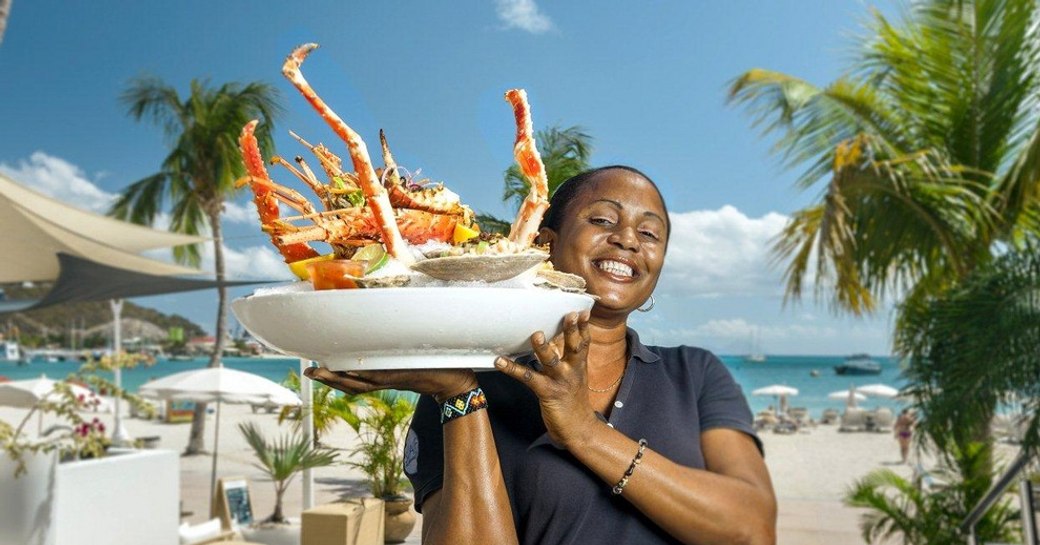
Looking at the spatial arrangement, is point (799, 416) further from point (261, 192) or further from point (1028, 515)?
point (261, 192)

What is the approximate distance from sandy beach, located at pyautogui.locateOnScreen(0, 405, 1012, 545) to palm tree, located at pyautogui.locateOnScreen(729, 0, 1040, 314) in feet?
10.3

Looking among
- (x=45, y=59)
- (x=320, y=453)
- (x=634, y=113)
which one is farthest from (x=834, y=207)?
(x=45, y=59)

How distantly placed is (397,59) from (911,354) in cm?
528

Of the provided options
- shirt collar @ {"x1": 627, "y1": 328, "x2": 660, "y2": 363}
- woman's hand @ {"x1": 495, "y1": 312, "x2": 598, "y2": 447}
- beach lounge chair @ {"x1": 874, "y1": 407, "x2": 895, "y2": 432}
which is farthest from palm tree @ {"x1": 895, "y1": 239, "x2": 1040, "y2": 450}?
beach lounge chair @ {"x1": 874, "y1": 407, "x2": 895, "y2": 432}

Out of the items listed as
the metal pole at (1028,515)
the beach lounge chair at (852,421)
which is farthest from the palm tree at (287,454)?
the beach lounge chair at (852,421)

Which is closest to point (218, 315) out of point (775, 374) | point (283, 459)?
point (283, 459)

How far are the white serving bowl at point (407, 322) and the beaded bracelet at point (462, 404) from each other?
15 cm

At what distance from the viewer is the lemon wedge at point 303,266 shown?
0.98m

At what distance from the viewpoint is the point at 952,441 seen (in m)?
6.98

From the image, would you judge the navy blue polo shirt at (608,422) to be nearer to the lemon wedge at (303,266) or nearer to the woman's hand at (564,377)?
the woman's hand at (564,377)

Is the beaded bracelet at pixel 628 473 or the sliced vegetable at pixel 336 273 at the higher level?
the sliced vegetable at pixel 336 273

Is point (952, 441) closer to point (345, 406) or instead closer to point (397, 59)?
point (345, 406)

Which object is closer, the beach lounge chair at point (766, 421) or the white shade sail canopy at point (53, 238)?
the white shade sail canopy at point (53, 238)

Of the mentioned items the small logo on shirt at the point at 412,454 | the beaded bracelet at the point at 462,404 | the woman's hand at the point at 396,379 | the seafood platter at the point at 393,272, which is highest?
Answer: the seafood platter at the point at 393,272
